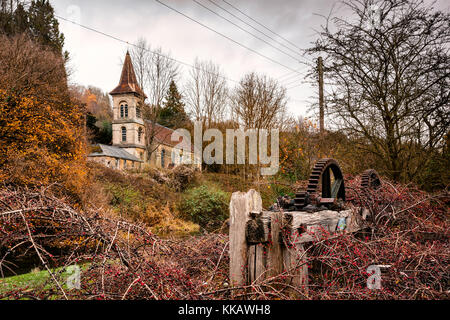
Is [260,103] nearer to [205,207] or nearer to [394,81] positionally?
[205,207]

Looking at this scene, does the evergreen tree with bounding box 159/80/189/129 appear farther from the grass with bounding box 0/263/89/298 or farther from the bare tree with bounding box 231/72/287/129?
the grass with bounding box 0/263/89/298

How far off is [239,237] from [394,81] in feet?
21.3

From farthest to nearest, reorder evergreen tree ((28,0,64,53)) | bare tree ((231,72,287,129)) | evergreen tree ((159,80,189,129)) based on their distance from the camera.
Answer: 1. evergreen tree ((159,80,189,129))
2. evergreen tree ((28,0,64,53))
3. bare tree ((231,72,287,129))

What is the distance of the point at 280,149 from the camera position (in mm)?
14727

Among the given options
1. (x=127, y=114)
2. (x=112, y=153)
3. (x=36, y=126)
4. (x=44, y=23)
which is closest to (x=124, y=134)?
(x=127, y=114)

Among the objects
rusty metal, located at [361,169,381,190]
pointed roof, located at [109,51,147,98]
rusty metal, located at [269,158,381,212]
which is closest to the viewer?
rusty metal, located at [269,158,381,212]

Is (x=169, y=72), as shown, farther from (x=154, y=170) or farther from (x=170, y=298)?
(x=170, y=298)

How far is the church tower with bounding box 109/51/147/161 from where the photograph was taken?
34.1 metres

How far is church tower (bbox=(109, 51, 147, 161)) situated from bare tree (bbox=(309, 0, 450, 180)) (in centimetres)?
2898

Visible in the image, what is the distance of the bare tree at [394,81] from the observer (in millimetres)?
6953

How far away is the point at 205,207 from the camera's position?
1670 centimetres

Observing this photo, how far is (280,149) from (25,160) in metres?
10.4

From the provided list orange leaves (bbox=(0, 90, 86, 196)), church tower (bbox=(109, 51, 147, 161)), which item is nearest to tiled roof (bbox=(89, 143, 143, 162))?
church tower (bbox=(109, 51, 147, 161))

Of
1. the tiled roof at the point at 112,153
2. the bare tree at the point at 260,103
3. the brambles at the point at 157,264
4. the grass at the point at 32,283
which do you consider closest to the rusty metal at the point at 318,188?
the brambles at the point at 157,264
